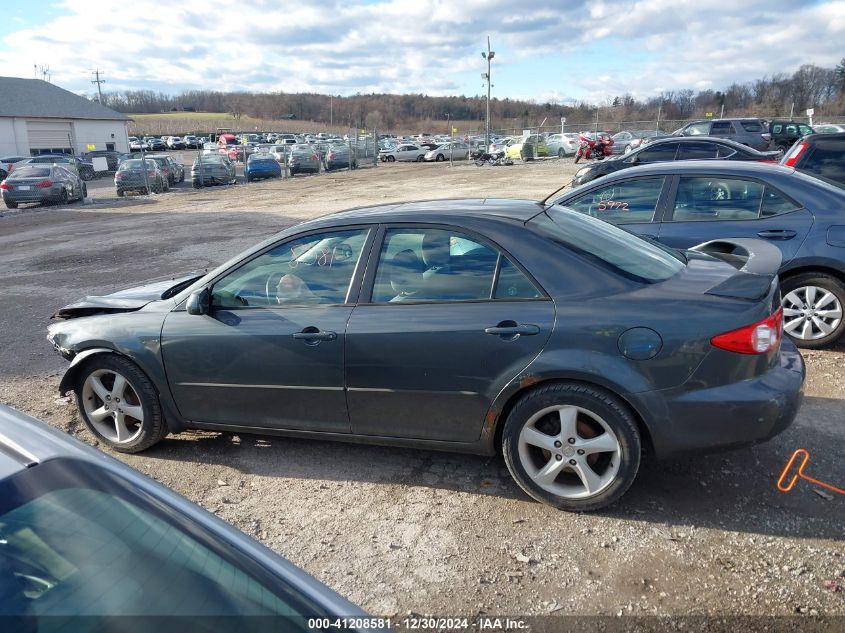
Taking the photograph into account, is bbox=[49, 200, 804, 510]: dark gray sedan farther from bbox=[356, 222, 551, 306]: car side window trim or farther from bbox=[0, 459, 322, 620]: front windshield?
bbox=[0, 459, 322, 620]: front windshield

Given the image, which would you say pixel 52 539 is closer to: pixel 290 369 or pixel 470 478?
pixel 290 369

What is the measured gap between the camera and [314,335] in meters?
3.71

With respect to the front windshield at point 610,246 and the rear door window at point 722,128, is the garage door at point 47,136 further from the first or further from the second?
the front windshield at point 610,246

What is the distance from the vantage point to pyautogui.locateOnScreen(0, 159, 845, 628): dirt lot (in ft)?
9.43

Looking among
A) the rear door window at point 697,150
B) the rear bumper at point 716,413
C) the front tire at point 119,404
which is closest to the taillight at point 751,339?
the rear bumper at point 716,413

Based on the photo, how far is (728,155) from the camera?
13.8 metres

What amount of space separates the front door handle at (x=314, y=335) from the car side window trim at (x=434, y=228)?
9.5 inches

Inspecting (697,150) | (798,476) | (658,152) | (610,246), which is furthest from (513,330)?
(697,150)

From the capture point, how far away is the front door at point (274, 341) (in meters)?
3.75

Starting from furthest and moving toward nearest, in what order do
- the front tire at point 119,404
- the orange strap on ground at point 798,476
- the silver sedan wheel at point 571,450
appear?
the front tire at point 119,404 → the orange strap on ground at point 798,476 → the silver sedan wheel at point 571,450

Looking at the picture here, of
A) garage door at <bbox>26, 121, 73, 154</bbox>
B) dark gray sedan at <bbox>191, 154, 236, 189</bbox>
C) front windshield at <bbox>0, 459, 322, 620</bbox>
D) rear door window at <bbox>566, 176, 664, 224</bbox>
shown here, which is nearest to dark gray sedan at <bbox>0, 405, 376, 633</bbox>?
front windshield at <bbox>0, 459, 322, 620</bbox>

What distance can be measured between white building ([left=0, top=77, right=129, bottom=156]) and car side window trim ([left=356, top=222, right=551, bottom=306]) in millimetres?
52753

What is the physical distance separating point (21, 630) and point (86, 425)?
11.6 feet

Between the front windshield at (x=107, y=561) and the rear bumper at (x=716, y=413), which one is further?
the rear bumper at (x=716, y=413)
